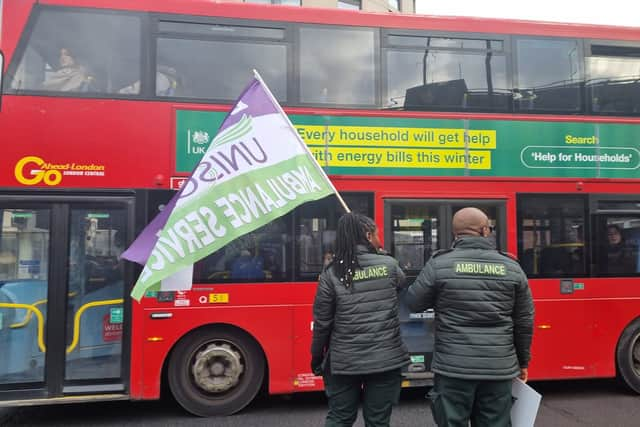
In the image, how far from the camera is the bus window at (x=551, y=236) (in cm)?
581

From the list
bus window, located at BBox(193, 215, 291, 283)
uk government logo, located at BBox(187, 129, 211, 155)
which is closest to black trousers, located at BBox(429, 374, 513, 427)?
bus window, located at BBox(193, 215, 291, 283)

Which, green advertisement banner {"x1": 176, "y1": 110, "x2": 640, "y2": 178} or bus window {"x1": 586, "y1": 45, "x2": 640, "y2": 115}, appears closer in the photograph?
green advertisement banner {"x1": 176, "y1": 110, "x2": 640, "y2": 178}

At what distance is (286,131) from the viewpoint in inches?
172

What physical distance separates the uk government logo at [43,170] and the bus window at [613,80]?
598cm

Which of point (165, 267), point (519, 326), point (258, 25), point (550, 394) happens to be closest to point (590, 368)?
point (550, 394)

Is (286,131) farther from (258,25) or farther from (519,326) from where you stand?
(519,326)

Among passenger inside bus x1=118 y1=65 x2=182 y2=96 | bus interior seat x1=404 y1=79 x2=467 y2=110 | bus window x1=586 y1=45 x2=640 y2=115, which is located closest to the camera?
passenger inside bus x1=118 y1=65 x2=182 y2=96

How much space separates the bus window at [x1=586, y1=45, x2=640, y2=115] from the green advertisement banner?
0.27m

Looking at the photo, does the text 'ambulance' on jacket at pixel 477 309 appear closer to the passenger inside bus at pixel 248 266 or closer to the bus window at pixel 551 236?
the passenger inside bus at pixel 248 266

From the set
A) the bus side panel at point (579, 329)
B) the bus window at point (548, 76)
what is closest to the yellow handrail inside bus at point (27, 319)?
the bus side panel at point (579, 329)

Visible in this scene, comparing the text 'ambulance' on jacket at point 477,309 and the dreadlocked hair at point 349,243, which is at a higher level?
the dreadlocked hair at point 349,243

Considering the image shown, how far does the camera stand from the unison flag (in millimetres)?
4141

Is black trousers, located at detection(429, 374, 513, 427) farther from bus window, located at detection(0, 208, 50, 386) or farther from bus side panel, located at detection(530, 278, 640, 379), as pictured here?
bus window, located at detection(0, 208, 50, 386)

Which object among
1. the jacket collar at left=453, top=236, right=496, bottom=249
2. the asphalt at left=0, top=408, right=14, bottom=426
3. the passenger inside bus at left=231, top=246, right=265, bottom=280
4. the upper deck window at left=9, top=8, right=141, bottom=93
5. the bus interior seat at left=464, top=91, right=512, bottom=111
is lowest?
the asphalt at left=0, top=408, right=14, bottom=426
